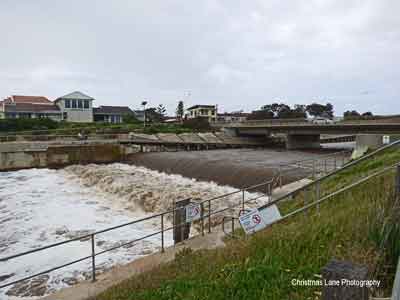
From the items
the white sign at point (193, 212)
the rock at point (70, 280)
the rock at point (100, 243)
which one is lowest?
the rock at point (70, 280)

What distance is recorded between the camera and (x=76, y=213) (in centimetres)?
1333

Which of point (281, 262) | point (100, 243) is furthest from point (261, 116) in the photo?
point (281, 262)

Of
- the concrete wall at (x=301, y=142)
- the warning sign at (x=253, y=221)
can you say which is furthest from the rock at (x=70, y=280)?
the concrete wall at (x=301, y=142)

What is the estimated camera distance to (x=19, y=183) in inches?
811

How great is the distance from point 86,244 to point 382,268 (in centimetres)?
910

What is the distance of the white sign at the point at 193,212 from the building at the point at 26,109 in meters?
59.0

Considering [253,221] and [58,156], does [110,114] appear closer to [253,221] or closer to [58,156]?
[58,156]

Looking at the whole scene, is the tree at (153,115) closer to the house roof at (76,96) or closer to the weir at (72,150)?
the house roof at (76,96)

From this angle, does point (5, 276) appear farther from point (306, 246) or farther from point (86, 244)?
point (306, 246)

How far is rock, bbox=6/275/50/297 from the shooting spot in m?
7.22

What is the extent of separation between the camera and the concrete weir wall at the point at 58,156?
90.8ft

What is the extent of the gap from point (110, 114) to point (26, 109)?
16.7m

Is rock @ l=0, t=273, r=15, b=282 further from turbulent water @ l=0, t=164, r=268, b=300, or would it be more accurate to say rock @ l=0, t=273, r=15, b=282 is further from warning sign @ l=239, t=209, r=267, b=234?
warning sign @ l=239, t=209, r=267, b=234

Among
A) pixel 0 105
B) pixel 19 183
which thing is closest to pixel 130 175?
pixel 19 183
